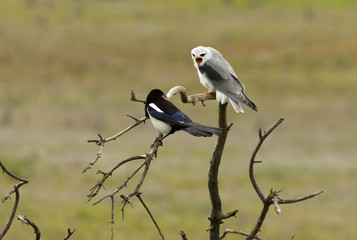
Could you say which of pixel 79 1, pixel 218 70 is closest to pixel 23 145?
pixel 218 70

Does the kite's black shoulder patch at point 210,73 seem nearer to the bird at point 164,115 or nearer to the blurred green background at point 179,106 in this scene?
the bird at point 164,115

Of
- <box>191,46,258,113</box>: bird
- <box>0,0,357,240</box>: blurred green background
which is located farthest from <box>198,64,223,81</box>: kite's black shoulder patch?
<box>0,0,357,240</box>: blurred green background

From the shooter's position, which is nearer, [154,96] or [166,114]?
[166,114]

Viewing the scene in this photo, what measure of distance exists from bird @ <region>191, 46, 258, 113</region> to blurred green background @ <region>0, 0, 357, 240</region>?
28.2ft

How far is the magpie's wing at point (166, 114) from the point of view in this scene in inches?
158

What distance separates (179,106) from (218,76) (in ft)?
77.2

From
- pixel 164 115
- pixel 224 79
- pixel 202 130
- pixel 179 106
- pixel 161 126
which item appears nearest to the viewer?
pixel 202 130

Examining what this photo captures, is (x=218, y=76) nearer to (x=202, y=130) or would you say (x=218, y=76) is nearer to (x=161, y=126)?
(x=161, y=126)

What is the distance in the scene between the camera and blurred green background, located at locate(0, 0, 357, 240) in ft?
53.8

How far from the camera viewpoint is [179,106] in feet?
94.8

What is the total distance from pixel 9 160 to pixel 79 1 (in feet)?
99.6

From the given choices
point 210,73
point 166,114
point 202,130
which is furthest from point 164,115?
point 210,73

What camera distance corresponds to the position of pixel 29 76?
35031 millimetres

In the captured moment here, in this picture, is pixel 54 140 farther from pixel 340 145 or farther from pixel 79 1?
pixel 79 1
